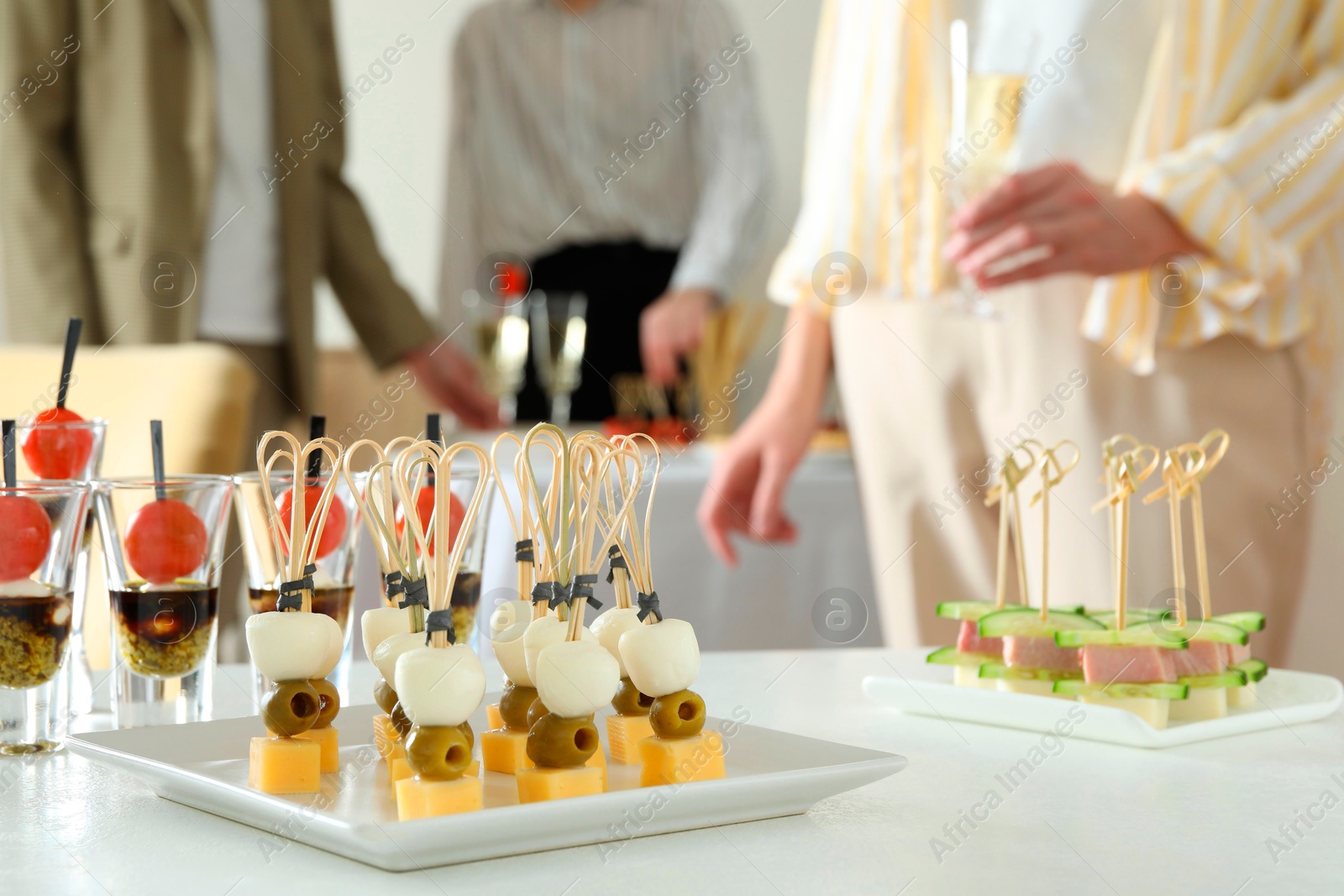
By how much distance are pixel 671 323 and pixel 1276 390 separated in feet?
3.70

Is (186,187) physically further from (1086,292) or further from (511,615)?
(511,615)

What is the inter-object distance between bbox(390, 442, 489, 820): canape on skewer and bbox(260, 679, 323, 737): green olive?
0.05 meters

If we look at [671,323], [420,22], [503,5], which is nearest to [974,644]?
[671,323]

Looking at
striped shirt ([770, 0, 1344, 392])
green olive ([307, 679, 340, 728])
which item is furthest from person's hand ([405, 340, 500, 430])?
green olive ([307, 679, 340, 728])

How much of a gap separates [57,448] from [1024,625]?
0.46m

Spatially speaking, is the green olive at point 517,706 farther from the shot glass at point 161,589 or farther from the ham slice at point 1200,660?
the ham slice at point 1200,660

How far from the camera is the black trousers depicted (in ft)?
8.74

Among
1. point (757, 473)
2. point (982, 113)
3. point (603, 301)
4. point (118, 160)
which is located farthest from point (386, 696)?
point (603, 301)

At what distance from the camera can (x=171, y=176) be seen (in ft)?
4.90

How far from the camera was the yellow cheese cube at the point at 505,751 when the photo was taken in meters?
0.42

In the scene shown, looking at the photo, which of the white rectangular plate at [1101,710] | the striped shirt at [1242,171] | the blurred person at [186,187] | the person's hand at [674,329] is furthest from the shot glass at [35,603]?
the person's hand at [674,329]

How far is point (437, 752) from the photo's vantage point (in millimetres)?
362

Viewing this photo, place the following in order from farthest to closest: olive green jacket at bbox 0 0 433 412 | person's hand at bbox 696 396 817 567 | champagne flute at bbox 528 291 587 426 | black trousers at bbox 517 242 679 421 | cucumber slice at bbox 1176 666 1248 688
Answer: black trousers at bbox 517 242 679 421 → champagne flute at bbox 528 291 587 426 → olive green jacket at bbox 0 0 433 412 → person's hand at bbox 696 396 817 567 → cucumber slice at bbox 1176 666 1248 688

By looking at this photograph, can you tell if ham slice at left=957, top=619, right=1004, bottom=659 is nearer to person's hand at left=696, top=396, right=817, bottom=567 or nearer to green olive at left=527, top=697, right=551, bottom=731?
green olive at left=527, top=697, right=551, bottom=731
